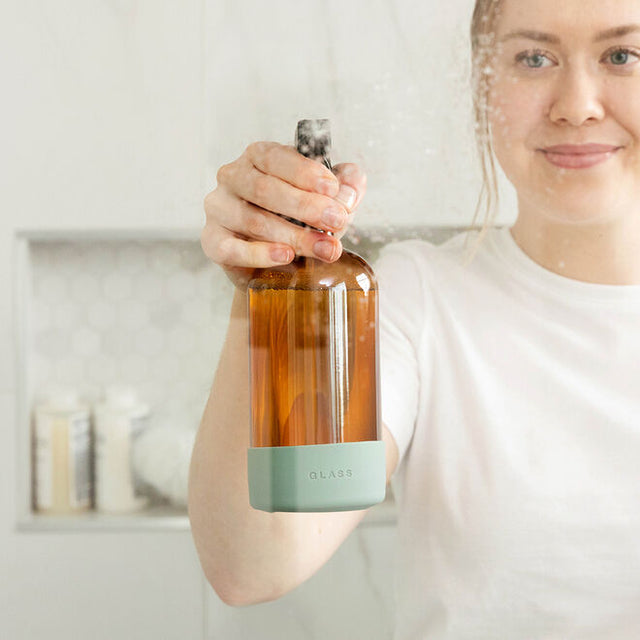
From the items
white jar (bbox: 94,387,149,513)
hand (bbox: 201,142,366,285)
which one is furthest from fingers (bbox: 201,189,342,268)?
white jar (bbox: 94,387,149,513)

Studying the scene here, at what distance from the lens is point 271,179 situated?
1.56 ft

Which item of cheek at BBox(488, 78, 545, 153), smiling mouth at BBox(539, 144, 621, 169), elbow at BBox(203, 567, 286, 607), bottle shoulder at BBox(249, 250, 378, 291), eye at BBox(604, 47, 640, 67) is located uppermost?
eye at BBox(604, 47, 640, 67)

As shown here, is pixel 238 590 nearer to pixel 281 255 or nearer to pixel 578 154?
pixel 281 255

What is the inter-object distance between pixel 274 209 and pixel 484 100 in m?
0.15

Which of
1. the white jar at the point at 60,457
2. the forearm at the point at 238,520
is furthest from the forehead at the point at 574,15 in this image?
the white jar at the point at 60,457

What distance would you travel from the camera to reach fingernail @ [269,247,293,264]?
0.46 metres

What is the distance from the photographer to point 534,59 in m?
0.51

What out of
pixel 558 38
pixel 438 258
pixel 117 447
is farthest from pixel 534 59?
pixel 117 447

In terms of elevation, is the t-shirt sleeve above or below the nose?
below

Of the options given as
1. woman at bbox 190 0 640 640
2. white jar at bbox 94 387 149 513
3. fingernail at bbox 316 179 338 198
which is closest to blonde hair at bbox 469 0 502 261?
woman at bbox 190 0 640 640

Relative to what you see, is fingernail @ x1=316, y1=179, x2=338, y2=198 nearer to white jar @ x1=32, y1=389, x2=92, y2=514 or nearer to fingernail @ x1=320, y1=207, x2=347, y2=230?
fingernail @ x1=320, y1=207, x2=347, y2=230

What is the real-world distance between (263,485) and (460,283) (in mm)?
176

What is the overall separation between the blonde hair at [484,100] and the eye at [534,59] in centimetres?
2

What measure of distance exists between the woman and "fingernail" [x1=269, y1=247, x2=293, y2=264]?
0.05 m
